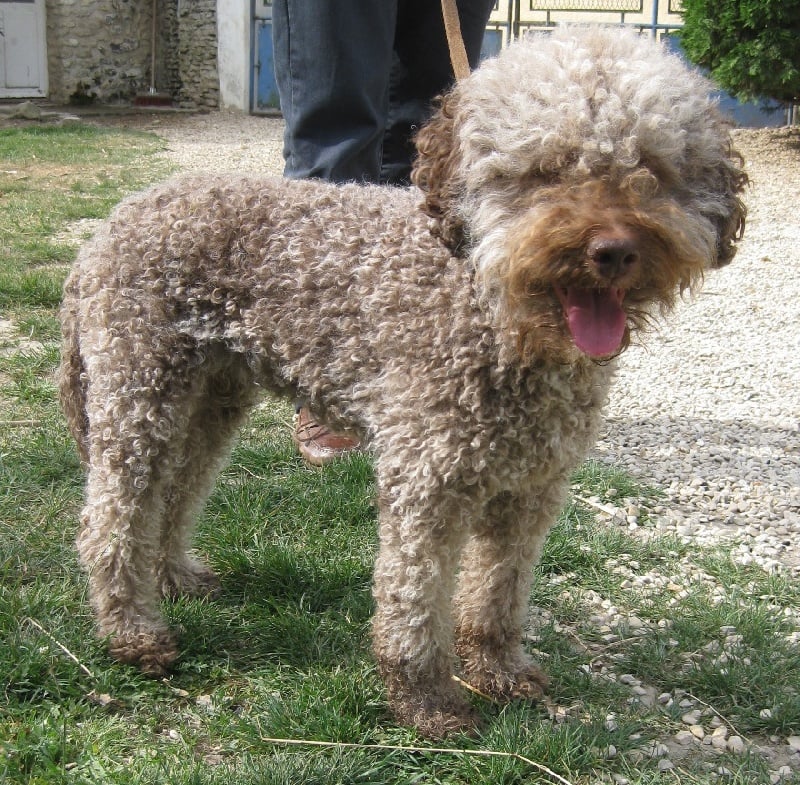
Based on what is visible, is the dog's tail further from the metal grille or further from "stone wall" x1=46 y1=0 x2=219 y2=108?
"stone wall" x1=46 y1=0 x2=219 y2=108

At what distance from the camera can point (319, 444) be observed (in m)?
4.02

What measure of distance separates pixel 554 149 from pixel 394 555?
1.12m

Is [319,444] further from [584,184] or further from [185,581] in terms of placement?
[584,184]

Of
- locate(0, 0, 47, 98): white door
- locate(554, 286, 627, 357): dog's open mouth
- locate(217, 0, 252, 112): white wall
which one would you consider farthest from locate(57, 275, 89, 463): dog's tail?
locate(0, 0, 47, 98): white door

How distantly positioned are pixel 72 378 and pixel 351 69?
1.40 m

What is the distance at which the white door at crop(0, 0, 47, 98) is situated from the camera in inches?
661

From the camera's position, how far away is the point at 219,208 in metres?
2.72

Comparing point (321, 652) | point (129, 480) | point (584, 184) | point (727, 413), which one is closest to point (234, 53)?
point (727, 413)

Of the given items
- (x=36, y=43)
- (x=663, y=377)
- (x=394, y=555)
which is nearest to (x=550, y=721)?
(x=394, y=555)

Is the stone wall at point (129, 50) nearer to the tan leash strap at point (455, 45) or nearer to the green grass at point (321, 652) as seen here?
the green grass at point (321, 652)

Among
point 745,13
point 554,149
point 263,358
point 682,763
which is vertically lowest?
point 682,763

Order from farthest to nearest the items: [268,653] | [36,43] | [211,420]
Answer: [36,43]
[211,420]
[268,653]

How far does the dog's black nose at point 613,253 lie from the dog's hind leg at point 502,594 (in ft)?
2.78

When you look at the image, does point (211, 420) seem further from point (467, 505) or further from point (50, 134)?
Result: point (50, 134)
